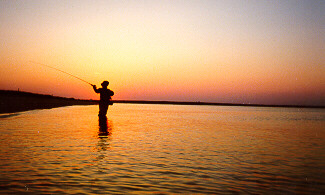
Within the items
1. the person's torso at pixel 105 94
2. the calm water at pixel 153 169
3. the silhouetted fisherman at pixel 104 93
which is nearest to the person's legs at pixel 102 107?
the silhouetted fisherman at pixel 104 93

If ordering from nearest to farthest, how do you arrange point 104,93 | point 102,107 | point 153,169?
1. point 153,169
2. point 104,93
3. point 102,107

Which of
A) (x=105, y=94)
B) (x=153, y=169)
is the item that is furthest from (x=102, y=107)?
(x=153, y=169)

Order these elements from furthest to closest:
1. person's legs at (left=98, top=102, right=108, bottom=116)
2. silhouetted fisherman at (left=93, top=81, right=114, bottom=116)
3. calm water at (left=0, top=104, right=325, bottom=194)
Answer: person's legs at (left=98, top=102, right=108, bottom=116), silhouetted fisherman at (left=93, top=81, right=114, bottom=116), calm water at (left=0, top=104, right=325, bottom=194)

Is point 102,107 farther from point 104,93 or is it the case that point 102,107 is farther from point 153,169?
point 153,169

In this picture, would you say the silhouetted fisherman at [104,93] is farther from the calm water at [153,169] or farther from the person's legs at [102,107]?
the calm water at [153,169]

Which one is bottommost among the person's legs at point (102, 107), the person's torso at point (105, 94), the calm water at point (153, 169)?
the calm water at point (153, 169)

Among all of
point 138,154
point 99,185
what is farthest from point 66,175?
point 138,154

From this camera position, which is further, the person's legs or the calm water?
the person's legs

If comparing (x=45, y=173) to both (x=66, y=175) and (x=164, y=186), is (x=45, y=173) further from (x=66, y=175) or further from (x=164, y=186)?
(x=164, y=186)

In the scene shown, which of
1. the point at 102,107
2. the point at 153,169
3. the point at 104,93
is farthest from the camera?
the point at 102,107

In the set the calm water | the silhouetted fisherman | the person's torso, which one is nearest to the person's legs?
the silhouetted fisherman

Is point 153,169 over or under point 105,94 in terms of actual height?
under

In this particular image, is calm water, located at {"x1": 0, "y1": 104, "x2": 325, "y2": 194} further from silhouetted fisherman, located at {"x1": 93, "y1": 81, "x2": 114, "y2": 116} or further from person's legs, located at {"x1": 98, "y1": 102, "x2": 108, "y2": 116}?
person's legs, located at {"x1": 98, "y1": 102, "x2": 108, "y2": 116}

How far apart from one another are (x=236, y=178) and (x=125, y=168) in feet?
9.38
